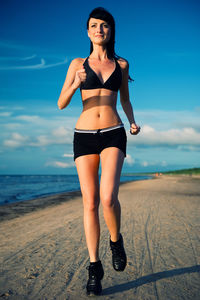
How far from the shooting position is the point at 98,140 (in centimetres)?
301

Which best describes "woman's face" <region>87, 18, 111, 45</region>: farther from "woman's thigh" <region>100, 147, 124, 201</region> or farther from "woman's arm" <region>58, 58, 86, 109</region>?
"woman's thigh" <region>100, 147, 124, 201</region>

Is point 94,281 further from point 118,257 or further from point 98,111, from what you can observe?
point 98,111

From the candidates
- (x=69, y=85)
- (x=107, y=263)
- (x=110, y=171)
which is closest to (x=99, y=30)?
(x=69, y=85)

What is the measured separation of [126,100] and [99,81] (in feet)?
2.14

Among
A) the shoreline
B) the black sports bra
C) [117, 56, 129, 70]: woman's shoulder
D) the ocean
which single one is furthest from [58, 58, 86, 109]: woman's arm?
the ocean

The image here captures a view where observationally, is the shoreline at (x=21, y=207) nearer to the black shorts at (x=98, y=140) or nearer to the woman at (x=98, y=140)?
the woman at (x=98, y=140)

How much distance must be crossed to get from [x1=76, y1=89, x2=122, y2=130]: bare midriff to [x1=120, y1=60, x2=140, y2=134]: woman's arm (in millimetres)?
296

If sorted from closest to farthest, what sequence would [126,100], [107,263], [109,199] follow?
[109,199], [126,100], [107,263]

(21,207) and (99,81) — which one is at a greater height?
(99,81)

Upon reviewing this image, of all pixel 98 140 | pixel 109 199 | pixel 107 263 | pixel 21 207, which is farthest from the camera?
pixel 21 207

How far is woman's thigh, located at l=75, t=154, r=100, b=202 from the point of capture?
301 cm

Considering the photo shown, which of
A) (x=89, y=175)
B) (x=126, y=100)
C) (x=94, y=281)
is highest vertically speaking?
(x=126, y=100)

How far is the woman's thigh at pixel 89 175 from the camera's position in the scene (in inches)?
119

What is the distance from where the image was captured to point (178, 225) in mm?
6309
